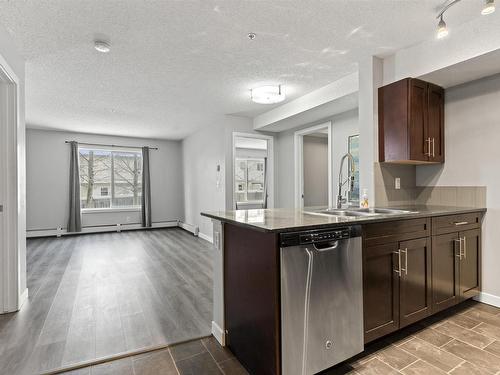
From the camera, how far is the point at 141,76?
127 inches

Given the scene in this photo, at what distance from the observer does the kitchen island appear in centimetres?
150

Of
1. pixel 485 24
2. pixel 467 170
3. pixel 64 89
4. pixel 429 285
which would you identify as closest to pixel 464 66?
pixel 485 24

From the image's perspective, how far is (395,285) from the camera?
6.48ft

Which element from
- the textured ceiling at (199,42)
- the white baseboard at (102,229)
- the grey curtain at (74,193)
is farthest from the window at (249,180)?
the textured ceiling at (199,42)

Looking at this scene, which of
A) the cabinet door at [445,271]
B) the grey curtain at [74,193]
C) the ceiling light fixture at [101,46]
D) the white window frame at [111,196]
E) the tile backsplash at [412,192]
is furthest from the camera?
the white window frame at [111,196]

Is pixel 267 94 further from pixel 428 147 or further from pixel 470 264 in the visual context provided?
pixel 470 264

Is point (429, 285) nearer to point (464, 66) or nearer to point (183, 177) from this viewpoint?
point (464, 66)

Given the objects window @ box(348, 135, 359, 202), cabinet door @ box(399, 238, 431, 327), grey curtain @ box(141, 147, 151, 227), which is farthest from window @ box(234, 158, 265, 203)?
cabinet door @ box(399, 238, 431, 327)

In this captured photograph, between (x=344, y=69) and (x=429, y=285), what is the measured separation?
7.64 feet

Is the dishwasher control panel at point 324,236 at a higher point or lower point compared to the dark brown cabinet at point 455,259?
higher

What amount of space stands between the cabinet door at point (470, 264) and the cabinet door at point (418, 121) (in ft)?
2.72

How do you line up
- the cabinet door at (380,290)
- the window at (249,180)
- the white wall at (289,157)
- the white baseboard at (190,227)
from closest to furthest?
the cabinet door at (380,290)
the white wall at (289,157)
the white baseboard at (190,227)
the window at (249,180)

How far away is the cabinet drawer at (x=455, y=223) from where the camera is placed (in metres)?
2.28

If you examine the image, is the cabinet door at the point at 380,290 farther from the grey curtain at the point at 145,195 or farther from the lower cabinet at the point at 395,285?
the grey curtain at the point at 145,195
